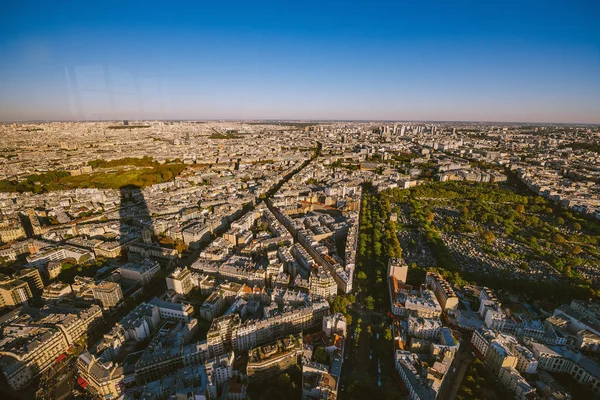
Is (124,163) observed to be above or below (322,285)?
above

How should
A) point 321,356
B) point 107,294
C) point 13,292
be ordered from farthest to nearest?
point 13,292 → point 107,294 → point 321,356

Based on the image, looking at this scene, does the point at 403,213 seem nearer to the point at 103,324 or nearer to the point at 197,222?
the point at 197,222

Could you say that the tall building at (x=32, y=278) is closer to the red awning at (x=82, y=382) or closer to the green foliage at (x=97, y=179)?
the red awning at (x=82, y=382)

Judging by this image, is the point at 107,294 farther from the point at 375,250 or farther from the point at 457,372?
the point at 457,372

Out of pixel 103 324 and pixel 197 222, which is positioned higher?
pixel 197 222

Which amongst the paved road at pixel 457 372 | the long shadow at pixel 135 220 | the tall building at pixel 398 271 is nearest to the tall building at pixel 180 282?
the long shadow at pixel 135 220

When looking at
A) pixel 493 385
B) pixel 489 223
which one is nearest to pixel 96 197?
pixel 493 385

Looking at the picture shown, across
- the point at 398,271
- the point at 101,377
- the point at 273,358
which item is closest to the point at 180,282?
the point at 101,377
